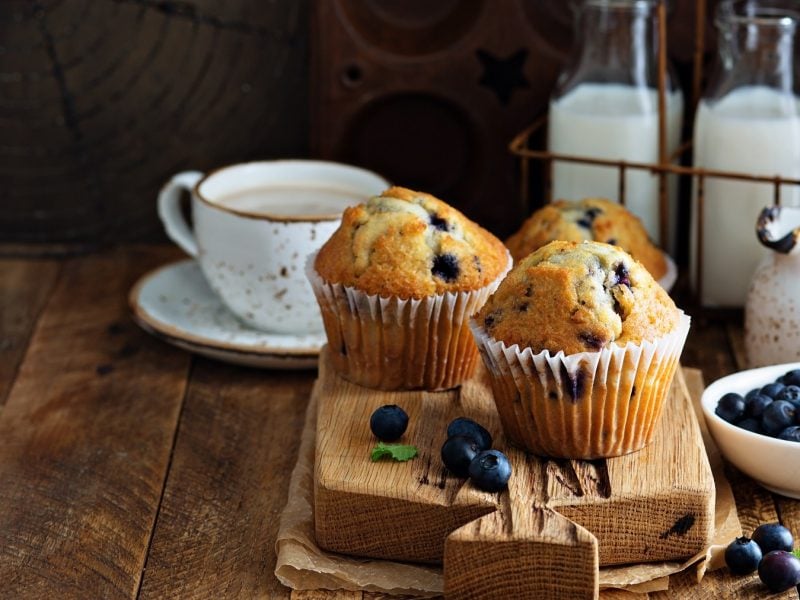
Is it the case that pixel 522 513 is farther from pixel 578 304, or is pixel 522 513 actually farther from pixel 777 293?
pixel 777 293

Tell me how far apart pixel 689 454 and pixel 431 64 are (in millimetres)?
920

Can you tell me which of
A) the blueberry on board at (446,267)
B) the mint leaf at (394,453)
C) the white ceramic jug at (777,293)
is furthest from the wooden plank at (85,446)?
the white ceramic jug at (777,293)

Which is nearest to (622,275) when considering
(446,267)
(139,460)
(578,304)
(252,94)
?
(578,304)

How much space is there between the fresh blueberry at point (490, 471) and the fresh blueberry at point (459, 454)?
1 centimetres

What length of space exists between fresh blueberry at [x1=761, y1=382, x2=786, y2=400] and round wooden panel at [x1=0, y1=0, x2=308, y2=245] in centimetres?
103

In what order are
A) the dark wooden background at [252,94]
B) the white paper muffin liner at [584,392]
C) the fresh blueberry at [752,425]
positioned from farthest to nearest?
the dark wooden background at [252,94], the fresh blueberry at [752,425], the white paper muffin liner at [584,392]

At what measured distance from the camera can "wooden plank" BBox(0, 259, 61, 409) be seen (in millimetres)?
1683

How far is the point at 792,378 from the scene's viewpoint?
4.31 feet

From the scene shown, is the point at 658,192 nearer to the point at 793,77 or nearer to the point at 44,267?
the point at 793,77

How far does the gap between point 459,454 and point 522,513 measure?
0.33ft

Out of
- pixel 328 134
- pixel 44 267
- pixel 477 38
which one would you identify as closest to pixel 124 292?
pixel 44 267

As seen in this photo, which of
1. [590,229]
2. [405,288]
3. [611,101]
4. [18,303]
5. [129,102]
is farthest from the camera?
[129,102]

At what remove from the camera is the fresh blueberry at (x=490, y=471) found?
1.12m

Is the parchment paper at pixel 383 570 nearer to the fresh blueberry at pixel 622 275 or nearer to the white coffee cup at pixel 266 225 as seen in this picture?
the fresh blueberry at pixel 622 275
